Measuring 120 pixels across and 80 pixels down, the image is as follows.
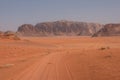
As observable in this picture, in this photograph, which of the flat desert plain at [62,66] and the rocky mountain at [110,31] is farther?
the rocky mountain at [110,31]

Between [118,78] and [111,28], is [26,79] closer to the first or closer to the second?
[118,78]

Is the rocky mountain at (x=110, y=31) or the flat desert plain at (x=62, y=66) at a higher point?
the flat desert plain at (x=62, y=66)

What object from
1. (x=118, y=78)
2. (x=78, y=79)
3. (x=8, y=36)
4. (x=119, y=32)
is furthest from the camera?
(x=119, y=32)

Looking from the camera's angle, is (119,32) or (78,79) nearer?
(78,79)

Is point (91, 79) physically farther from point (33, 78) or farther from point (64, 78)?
point (33, 78)

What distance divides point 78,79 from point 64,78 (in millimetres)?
655

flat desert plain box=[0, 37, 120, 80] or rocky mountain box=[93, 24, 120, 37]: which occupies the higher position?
flat desert plain box=[0, 37, 120, 80]

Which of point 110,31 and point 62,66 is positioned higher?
point 62,66

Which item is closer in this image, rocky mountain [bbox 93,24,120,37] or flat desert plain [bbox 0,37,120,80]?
flat desert plain [bbox 0,37,120,80]

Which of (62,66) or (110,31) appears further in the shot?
(110,31)

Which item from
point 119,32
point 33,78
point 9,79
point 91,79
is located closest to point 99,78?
point 91,79

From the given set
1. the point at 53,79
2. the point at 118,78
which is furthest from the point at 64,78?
the point at 118,78

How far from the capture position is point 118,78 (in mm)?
12148

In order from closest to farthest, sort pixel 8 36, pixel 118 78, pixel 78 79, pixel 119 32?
pixel 118 78
pixel 78 79
pixel 8 36
pixel 119 32
